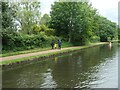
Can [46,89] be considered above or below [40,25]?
below

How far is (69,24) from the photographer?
1924 inches

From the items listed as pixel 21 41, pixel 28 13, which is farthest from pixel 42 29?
pixel 21 41

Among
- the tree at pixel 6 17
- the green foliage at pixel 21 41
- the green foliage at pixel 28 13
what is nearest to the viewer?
the tree at pixel 6 17

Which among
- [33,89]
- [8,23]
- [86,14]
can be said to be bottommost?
[33,89]

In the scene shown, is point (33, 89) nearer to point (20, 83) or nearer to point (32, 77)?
point (20, 83)

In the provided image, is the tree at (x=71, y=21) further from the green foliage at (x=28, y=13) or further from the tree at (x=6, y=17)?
the tree at (x=6, y=17)

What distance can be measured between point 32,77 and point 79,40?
37377mm

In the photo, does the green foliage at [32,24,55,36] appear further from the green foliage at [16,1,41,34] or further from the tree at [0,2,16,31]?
the tree at [0,2,16,31]

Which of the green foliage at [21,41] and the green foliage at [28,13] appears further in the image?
the green foliage at [28,13]

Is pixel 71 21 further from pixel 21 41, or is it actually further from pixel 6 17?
pixel 6 17

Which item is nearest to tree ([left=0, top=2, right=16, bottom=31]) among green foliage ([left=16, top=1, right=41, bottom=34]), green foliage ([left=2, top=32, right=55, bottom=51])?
green foliage ([left=2, top=32, right=55, bottom=51])

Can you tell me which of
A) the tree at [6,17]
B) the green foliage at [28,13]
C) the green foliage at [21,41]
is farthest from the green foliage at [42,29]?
the tree at [6,17]

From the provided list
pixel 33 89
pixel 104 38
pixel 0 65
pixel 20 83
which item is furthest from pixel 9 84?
pixel 104 38

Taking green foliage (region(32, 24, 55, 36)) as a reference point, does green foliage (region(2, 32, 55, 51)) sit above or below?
below
